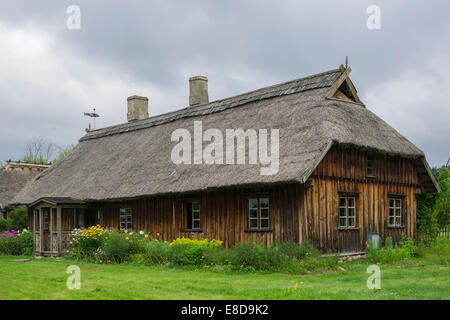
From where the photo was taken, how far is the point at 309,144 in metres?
17.3

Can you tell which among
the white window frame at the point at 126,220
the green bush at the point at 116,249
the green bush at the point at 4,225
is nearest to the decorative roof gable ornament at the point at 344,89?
the green bush at the point at 116,249

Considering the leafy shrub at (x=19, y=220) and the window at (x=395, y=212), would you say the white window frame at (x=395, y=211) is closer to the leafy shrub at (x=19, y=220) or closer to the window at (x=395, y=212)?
the window at (x=395, y=212)

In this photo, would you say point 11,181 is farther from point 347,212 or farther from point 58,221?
point 347,212

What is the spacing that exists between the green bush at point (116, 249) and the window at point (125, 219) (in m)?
4.55

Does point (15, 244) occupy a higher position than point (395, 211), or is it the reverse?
point (395, 211)

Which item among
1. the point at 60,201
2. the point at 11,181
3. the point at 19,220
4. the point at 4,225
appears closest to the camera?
the point at 60,201

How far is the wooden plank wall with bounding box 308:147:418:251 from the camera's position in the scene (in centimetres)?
1748

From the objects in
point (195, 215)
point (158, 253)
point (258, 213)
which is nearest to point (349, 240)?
point (258, 213)

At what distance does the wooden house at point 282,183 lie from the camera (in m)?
17.5

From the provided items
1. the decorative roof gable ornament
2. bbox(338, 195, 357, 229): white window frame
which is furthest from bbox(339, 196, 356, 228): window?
the decorative roof gable ornament

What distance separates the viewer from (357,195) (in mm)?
19141

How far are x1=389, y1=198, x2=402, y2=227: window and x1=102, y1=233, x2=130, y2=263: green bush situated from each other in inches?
393

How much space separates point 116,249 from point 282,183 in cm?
660

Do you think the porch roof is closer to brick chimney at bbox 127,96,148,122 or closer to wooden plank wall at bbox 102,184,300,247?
wooden plank wall at bbox 102,184,300,247
